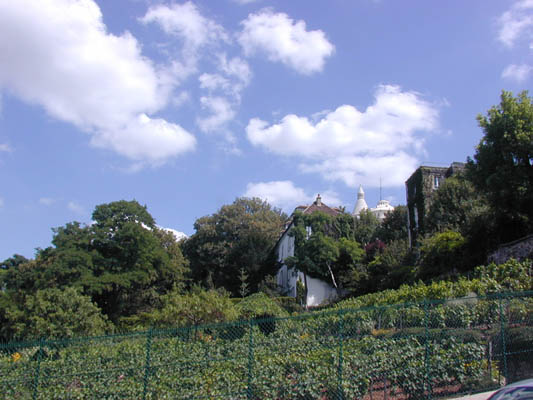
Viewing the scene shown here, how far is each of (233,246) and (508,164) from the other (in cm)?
3310

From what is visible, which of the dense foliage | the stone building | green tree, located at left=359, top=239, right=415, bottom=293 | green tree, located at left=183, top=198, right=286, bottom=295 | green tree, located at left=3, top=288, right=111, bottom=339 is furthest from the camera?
green tree, located at left=183, top=198, right=286, bottom=295

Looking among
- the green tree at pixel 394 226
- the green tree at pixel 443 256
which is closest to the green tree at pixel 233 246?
the green tree at pixel 394 226

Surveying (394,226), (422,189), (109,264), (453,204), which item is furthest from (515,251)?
(109,264)

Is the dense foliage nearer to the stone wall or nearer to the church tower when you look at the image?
the stone wall

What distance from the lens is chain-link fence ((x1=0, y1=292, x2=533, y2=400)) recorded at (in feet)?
24.7

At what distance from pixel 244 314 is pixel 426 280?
9.38m

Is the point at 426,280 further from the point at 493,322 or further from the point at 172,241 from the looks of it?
the point at 172,241

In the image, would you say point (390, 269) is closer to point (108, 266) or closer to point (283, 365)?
point (108, 266)

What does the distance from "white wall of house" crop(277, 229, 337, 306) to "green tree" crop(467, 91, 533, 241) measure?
18.3 meters

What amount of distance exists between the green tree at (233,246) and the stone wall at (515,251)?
30740 millimetres

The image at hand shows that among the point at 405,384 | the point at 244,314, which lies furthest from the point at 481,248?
the point at 405,384

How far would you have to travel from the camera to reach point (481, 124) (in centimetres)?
2089

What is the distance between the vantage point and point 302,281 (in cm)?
3962

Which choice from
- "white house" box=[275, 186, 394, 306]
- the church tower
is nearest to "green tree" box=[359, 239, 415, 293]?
"white house" box=[275, 186, 394, 306]
